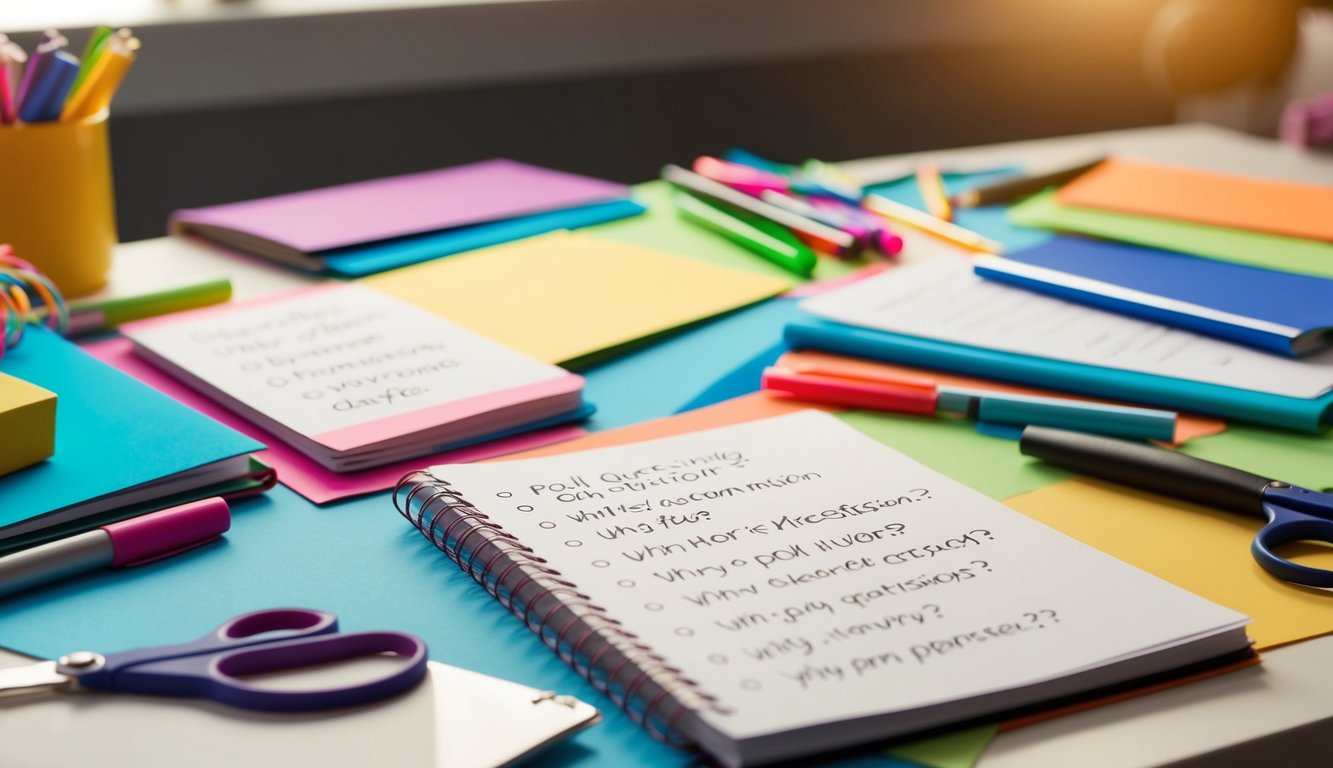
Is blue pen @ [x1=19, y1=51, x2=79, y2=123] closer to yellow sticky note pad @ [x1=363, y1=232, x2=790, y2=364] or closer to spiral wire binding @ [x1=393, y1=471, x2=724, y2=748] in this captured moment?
yellow sticky note pad @ [x1=363, y1=232, x2=790, y2=364]

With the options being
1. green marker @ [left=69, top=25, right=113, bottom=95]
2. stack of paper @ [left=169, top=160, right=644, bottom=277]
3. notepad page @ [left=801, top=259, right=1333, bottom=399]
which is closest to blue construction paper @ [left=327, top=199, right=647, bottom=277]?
stack of paper @ [left=169, top=160, right=644, bottom=277]

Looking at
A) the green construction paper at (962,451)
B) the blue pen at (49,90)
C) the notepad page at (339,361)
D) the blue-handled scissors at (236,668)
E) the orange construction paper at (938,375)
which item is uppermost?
the blue pen at (49,90)

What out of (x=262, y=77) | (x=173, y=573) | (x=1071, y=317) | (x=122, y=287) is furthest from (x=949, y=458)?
(x=262, y=77)

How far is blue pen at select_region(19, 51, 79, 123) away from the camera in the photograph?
884 millimetres

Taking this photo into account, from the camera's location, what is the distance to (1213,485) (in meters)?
0.63

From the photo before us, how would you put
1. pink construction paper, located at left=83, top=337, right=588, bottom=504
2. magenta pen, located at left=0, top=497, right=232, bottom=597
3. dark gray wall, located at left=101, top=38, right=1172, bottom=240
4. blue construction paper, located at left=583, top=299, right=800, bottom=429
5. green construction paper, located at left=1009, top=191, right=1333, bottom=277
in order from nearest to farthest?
magenta pen, located at left=0, top=497, right=232, bottom=597, pink construction paper, located at left=83, top=337, right=588, bottom=504, blue construction paper, located at left=583, top=299, right=800, bottom=429, green construction paper, located at left=1009, top=191, right=1333, bottom=277, dark gray wall, located at left=101, top=38, right=1172, bottom=240

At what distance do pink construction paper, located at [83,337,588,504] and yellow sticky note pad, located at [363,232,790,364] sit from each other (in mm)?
108

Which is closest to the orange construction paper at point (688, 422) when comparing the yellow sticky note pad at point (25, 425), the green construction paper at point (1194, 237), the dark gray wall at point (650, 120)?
the yellow sticky note pad at point (25, 425)

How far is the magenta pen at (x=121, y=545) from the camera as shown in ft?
1.83

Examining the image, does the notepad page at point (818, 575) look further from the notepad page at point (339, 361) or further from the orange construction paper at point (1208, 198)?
the orange construction paper at point (1208, 198)

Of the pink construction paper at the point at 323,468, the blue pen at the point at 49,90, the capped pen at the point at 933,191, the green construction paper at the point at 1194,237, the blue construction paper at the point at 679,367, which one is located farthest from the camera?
the capped pen at the point at 933,191

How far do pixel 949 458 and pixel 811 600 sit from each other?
205mm

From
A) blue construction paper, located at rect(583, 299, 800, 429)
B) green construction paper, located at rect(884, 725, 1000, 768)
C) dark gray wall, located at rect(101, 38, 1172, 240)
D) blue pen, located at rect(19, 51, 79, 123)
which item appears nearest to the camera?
green construction paper, located at rect(884, 725, 1000, 768)

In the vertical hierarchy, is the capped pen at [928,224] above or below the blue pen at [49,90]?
below
